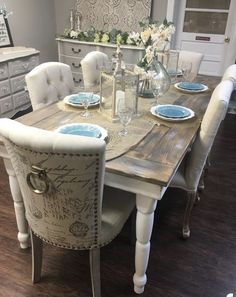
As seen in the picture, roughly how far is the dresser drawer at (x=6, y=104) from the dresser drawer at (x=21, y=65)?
30 centimetres

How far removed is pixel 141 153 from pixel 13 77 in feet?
8.85

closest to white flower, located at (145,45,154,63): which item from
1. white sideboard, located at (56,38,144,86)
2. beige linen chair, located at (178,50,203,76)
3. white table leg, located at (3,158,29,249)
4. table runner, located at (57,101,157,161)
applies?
table runner, located at (57,101,157,161)

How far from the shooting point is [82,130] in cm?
152

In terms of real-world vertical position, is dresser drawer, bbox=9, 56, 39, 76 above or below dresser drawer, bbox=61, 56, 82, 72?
above

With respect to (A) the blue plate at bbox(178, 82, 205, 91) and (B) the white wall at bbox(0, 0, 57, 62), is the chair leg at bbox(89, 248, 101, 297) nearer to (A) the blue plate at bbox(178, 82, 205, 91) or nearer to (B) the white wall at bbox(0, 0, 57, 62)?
(A) the blue plate at bbox(178, 82, 205, 91)

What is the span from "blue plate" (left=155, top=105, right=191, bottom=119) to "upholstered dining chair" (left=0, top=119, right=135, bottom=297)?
682 mm

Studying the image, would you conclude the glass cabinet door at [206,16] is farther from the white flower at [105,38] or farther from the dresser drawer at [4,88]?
the dresser drawer at [4,88]

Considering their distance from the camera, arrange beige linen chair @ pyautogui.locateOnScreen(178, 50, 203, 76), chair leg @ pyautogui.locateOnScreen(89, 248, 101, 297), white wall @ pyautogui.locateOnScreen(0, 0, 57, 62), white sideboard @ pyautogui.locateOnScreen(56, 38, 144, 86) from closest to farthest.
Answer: chair leg @ pyautogui.locateOnScreen(89, 248, 101, 297)
beige linen chair @ pyautogui.locateOnScreen(178, 50, 203, 76)
white sideboard @ pyautogui.locateOnScreen(56, 38, 144, 86)
white wall @ pyautogui.locateOnScreen(0, 0, 57, 62)

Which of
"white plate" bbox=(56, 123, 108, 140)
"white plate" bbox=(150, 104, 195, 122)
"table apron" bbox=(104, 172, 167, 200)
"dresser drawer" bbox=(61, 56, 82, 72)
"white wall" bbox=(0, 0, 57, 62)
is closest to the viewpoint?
"table apron" bbox=(104, 172, 167, 200)

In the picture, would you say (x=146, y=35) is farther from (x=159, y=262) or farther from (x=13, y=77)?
(x=13, y=77)

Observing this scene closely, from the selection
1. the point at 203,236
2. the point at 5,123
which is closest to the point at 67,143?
the point at 5,123

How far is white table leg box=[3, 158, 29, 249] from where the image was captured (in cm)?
157

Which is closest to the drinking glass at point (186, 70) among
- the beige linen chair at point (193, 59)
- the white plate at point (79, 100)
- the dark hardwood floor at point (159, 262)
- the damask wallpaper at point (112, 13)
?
the beige linen chair at point (193, 59)

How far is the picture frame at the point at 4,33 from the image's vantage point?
12.3 feet
